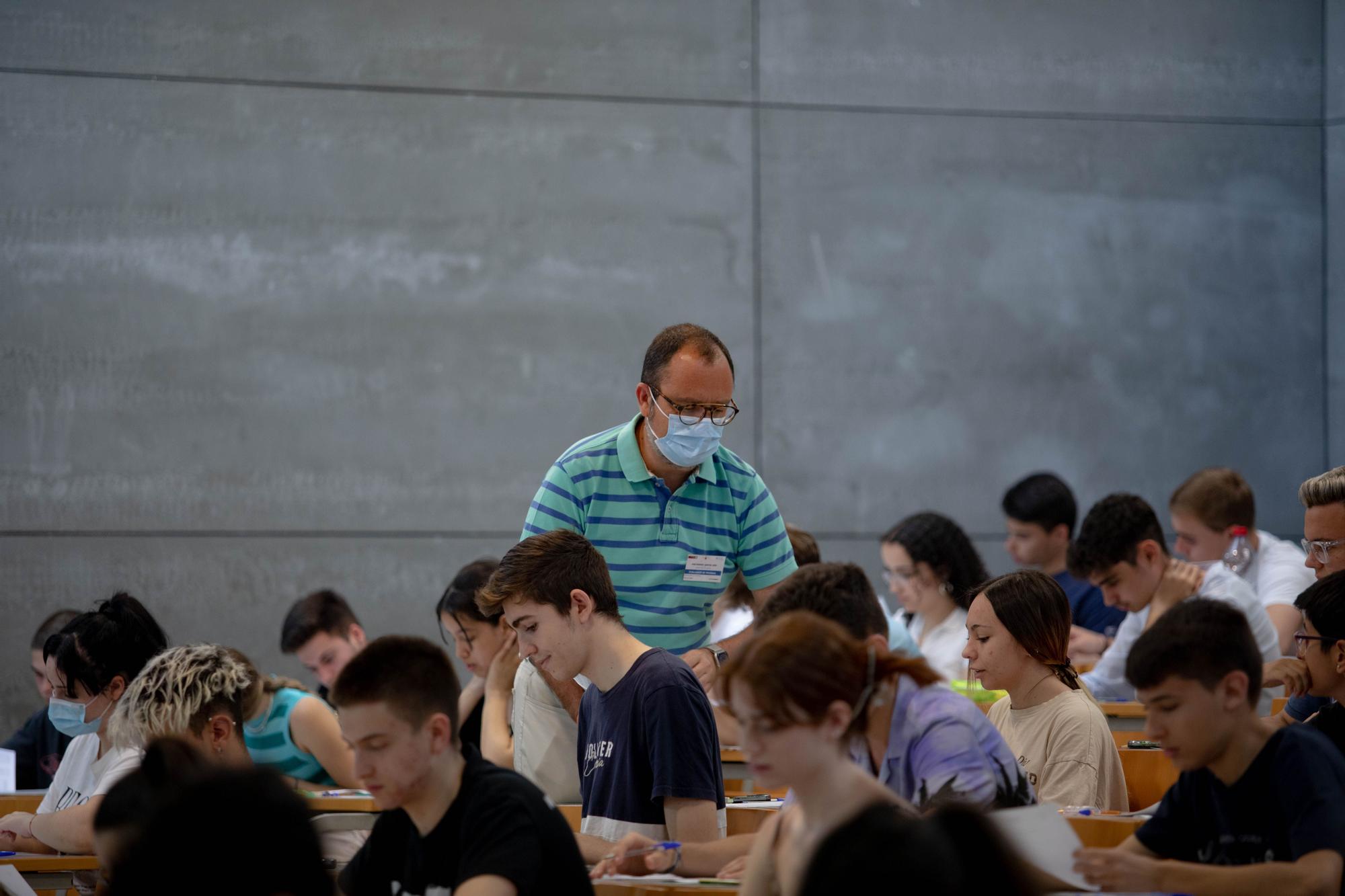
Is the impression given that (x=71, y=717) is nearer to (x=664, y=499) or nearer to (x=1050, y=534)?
(x=664, y=499)

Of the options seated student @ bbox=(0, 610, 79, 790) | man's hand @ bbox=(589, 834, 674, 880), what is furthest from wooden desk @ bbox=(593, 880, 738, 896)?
seated student @ bbox=(0, 610, 79, 790)

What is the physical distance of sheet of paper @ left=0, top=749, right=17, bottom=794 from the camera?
14.8 feet

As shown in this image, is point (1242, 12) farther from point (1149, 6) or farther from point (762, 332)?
point (762, 332)

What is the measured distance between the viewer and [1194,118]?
23.7 feet

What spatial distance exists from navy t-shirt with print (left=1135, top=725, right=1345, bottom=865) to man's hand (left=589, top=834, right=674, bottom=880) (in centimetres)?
79

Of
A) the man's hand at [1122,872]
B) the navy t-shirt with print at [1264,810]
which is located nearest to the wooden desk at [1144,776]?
the navy t-shirt with print at [1264,810]

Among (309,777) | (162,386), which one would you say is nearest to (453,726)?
(309,777)

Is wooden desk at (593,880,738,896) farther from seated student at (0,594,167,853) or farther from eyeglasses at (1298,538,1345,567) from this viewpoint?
eyeglasses at (1298,538,1345,567)

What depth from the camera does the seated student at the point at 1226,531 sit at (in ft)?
18.3

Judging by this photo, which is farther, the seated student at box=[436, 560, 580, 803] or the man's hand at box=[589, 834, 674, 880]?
the seated student at box=[436, 560, 580, 803]

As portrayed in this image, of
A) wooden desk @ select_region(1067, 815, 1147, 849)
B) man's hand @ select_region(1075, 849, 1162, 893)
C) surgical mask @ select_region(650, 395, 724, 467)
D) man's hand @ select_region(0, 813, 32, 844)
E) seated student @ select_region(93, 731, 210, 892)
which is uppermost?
surgical mask @ select_region(650, 395, 724, 467)

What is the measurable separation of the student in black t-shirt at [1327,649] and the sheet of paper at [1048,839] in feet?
2.82

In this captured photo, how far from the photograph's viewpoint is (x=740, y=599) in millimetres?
5145

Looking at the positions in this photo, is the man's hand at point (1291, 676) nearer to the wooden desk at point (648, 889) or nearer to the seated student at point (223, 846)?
the wooden desk at point (648, 889)
